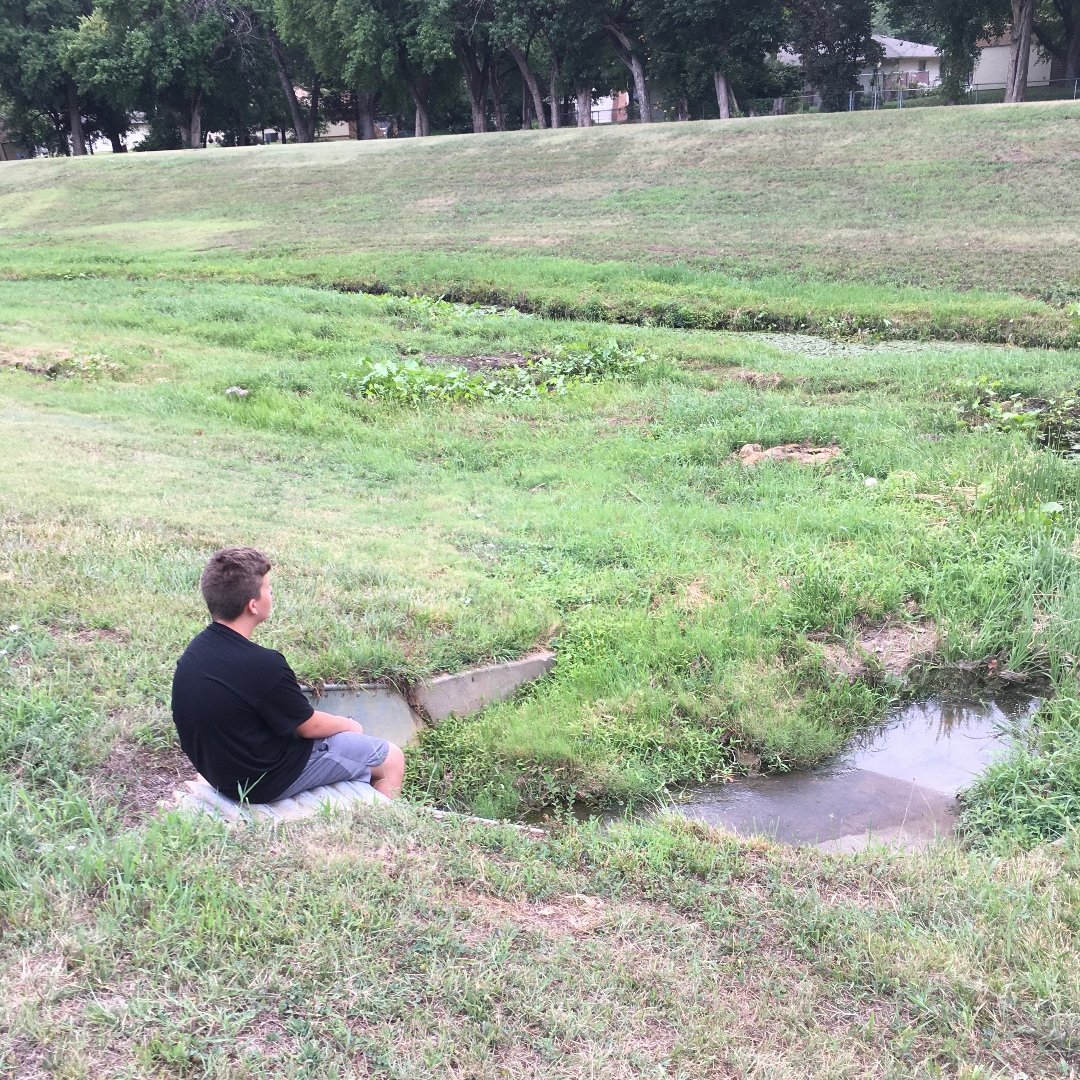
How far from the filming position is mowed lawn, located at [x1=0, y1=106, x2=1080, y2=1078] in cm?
277

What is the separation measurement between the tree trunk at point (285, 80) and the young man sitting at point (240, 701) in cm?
5340

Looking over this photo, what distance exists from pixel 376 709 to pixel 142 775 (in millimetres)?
1271

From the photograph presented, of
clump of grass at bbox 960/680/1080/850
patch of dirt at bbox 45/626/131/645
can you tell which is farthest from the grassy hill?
patch of dirt at bbox 45/626/131/645

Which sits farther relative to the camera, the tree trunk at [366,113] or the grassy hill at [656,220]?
the tree trunk at [366,113]

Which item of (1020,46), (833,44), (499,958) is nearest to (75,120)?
(833,44)

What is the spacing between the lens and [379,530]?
7.18m

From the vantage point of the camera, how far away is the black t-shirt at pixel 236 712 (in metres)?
3.60

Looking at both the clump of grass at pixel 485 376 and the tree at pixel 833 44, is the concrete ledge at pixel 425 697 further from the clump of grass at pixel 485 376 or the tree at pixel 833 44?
the tree at pixel 833 44

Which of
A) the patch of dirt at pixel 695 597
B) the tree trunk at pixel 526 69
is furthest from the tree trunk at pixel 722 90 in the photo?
the patch of dirt at pixel 695 597

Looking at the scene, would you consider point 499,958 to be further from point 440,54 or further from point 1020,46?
point 440,54

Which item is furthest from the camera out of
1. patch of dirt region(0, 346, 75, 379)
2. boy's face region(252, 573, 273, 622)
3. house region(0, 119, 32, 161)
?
house region(0, 119, 32, 161)

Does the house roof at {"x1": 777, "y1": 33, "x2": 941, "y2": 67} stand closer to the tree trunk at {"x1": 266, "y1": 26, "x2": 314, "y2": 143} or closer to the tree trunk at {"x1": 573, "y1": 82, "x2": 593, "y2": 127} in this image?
the tree trunk at {"x1": 573, "y1": 82, "x2": 593, "y2": 127}

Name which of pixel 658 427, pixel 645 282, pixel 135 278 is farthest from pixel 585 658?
pixel 135 278

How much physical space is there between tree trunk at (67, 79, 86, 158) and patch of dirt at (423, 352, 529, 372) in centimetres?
4673
